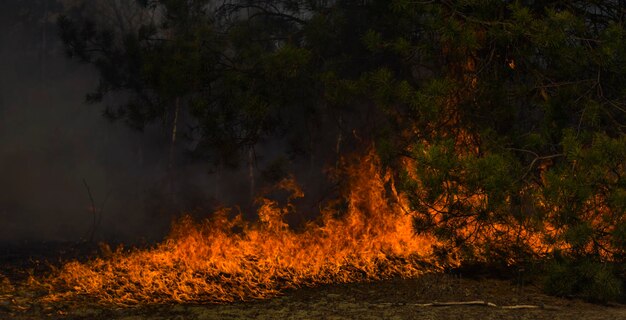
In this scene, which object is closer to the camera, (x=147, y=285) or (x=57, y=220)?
(x=147, y=285)

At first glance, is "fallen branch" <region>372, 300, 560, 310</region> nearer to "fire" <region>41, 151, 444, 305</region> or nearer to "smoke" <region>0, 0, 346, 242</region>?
"fire" <region>41, 151, 444, 305</region>

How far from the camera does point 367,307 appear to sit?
712 cm

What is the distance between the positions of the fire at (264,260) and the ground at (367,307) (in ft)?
1.07

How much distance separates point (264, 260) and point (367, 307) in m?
1.92

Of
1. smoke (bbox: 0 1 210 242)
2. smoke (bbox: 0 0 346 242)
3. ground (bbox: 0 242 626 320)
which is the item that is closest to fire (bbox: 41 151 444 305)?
ground (bbox: 0 242 626 320)

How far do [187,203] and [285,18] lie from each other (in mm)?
7258

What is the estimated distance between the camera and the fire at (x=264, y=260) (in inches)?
311

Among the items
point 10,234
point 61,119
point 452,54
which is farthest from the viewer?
point 61,119

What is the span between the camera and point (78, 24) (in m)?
16.3

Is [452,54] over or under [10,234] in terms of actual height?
over

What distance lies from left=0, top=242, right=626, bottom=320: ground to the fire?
33 centimetres

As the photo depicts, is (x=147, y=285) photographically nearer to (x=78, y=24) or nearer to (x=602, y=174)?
(x=602, y=174)

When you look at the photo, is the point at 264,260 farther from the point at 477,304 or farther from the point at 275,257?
the point at 477,304

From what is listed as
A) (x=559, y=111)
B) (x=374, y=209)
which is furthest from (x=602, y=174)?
(x=374, y=209)
